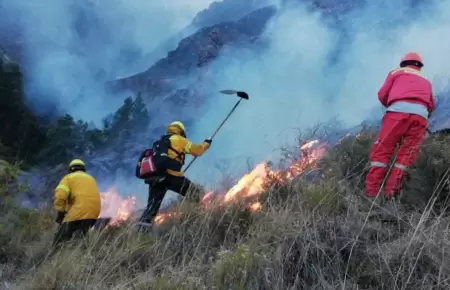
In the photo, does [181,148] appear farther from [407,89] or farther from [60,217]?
[407,89]

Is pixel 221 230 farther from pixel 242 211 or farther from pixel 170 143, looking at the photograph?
pixel 170 143

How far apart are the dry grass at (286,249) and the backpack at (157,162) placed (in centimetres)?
207

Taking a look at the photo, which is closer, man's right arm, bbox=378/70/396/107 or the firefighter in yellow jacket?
man's right arm, bbox=378/70/396/107

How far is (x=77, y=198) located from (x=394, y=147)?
354 cm

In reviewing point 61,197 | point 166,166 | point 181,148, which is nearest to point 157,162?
point 166,166

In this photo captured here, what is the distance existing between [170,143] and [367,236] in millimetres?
3843

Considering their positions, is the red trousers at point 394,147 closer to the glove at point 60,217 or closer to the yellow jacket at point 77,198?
the yellow jacket at point 77,198

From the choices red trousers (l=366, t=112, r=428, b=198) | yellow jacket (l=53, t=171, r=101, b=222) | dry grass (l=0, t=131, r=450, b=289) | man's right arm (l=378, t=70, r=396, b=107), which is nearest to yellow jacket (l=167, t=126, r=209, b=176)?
yellow jacket (l=53, t=171, r=101, b=222)

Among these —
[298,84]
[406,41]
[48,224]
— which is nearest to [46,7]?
[298,84]

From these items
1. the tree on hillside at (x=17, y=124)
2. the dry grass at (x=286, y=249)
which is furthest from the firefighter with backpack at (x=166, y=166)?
the tree on hillside at (x=17, y=124)

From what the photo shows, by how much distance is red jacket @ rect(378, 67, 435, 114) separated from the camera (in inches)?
205

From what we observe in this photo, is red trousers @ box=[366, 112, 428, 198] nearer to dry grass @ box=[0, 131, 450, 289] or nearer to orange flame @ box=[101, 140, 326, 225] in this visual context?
dry grass @ box=[0, 131, 450, 289]

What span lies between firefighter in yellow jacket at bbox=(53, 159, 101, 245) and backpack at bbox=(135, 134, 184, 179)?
610 millimetres

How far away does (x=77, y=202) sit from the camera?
6.63 metres
